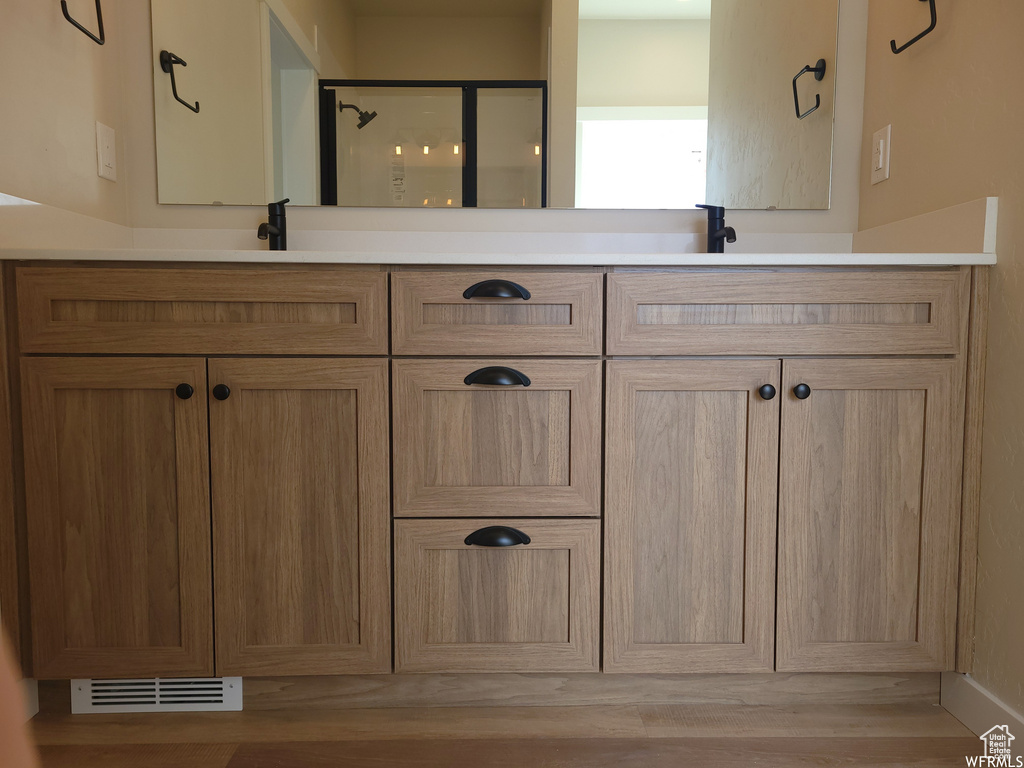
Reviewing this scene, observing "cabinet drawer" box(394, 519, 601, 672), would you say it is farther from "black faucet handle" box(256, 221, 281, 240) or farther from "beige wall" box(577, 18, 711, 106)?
"beige wall" box(577, 18, 711, 106)

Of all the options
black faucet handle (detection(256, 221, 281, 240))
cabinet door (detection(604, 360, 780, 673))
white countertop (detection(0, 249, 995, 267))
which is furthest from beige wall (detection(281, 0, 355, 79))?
cabinet door (detection(604, 360, 780, 673))

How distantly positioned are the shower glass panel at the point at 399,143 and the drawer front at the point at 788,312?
76 centimetres

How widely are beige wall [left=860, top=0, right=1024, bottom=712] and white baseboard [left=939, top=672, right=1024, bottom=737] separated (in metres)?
0.02

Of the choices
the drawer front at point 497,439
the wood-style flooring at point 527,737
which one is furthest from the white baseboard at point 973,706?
the drawer front at point 497,439

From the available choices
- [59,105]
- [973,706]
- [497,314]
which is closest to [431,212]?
[497,314]

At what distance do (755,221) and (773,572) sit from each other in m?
0.99

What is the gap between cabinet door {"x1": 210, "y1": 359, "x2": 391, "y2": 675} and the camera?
1.34 m

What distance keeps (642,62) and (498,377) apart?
1070mm

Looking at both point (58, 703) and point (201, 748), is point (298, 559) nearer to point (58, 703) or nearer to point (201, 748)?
point (201, 748)

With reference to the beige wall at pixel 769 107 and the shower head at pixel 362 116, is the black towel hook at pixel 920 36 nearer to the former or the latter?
the beige wall at pixel 769 107

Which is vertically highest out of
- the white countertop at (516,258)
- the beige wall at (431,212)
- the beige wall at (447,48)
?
the beige wall at (447,48)

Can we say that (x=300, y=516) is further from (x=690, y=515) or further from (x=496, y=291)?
(x=690, y=515)

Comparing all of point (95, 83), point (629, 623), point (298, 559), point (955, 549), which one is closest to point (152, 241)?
point (95, 83)

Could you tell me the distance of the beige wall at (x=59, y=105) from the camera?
140 cm
